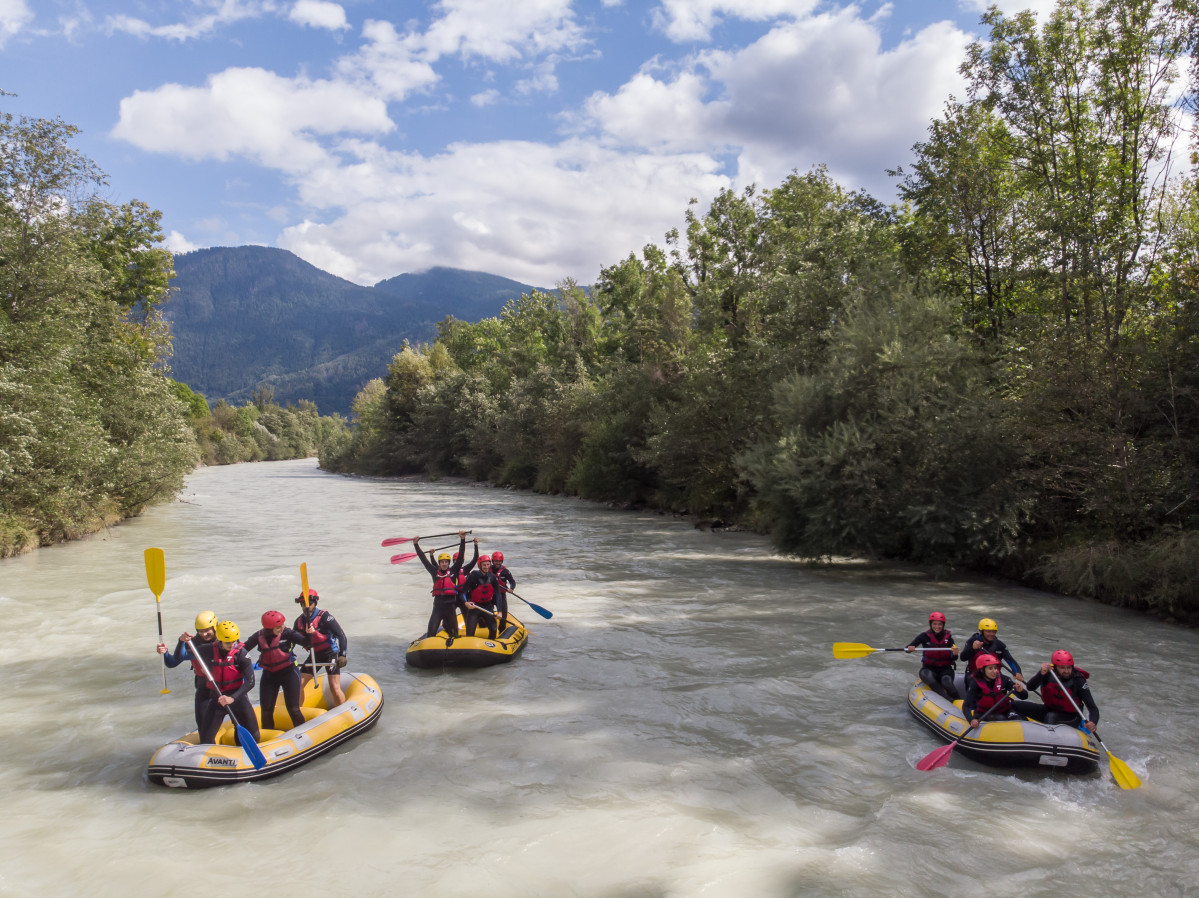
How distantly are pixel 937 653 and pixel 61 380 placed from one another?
2234 centimetres

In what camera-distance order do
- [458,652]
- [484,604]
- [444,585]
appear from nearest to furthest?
[458,652], [444,585], [484,604]

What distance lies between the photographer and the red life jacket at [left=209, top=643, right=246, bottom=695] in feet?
25.0

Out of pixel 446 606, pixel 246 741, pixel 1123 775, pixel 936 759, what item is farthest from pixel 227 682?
pixel 1123 775

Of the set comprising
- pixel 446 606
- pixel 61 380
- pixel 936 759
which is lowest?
pixel 936 759

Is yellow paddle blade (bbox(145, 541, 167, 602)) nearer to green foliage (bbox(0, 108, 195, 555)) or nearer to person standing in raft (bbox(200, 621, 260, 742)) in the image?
person standing in raft (bbox(200, 621, 260, 742))

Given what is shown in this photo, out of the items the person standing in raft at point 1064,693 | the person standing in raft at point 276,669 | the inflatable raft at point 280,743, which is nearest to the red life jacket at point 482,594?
the inflatable raft at point 280,743

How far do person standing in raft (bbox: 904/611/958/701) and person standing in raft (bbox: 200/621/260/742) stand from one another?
7364 millimetres

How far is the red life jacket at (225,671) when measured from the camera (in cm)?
763

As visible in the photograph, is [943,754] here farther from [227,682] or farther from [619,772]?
[227,682]

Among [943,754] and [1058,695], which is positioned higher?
[1058,695]

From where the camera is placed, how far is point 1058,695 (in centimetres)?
788

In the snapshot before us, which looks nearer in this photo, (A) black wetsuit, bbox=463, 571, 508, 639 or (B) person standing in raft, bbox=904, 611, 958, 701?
(B) person standing in raft, bbox=904, 611, 958, 701

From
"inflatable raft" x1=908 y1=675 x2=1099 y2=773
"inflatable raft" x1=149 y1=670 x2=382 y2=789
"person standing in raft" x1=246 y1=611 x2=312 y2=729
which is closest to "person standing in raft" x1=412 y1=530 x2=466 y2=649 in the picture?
"inflatable raft" x1=149 y1=670 x2=382 y2=789

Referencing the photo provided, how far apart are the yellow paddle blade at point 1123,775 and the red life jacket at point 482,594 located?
793cm
